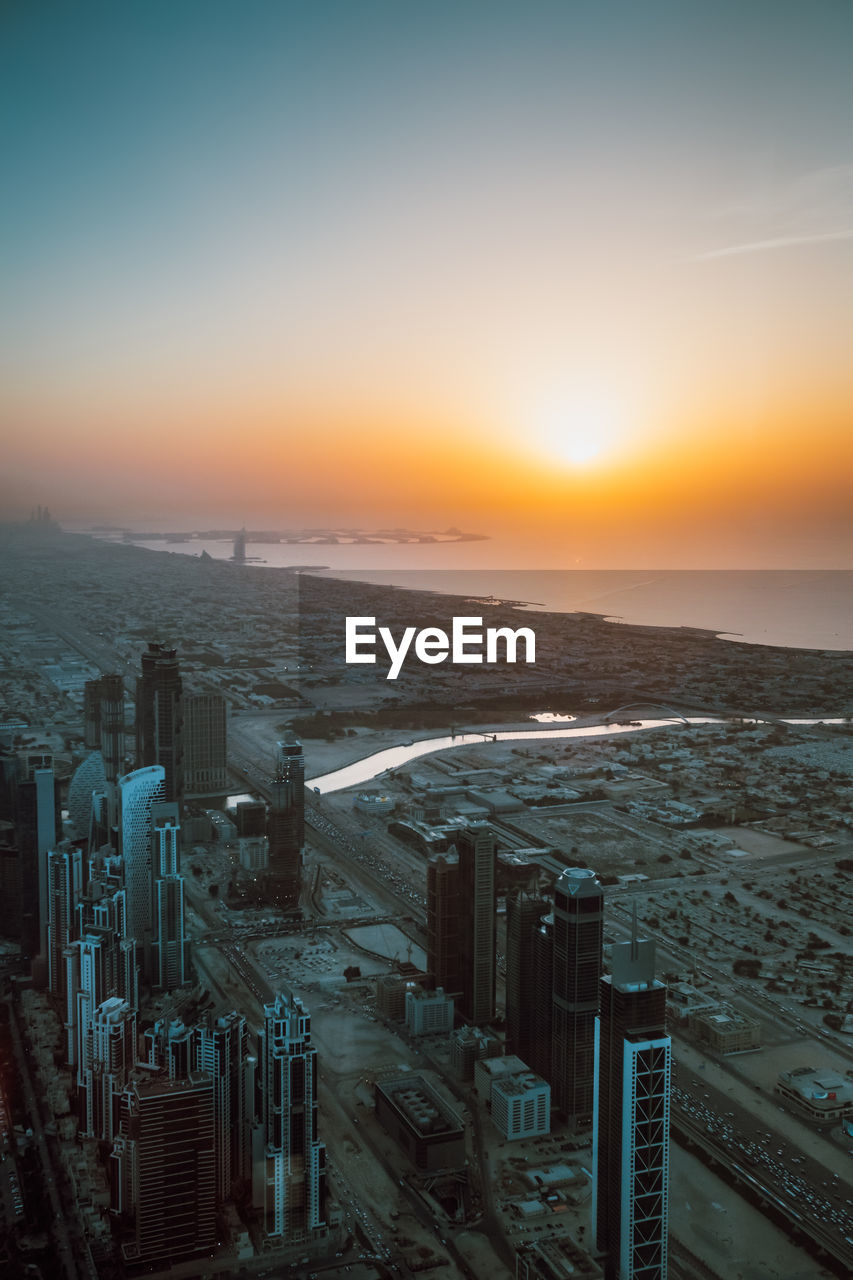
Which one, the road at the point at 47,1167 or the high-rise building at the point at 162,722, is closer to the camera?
the road at the point at 47,1167

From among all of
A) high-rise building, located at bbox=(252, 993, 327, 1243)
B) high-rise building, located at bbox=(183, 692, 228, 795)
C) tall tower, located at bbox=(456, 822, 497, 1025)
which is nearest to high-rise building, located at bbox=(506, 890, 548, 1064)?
tall tower, located at bbox=(456, 822, 497, 1025)

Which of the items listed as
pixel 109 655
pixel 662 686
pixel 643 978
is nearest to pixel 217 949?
pixel 643 978

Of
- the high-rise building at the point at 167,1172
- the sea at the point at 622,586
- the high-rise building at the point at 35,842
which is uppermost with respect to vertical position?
the sea at the point at 622,586

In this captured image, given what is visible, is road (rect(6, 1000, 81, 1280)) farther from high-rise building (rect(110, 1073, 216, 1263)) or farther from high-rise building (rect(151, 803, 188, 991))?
high-rise building (rect(151, 803, 188, 991))

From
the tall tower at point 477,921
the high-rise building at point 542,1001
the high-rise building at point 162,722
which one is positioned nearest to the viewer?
the high-rise building at point 542,1001

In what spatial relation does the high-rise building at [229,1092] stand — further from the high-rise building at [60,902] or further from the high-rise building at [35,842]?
the high-rise building at [35,842]

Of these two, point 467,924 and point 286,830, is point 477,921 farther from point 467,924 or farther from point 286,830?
point 286,830

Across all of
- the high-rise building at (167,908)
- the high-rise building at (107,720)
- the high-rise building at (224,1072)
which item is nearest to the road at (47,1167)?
the high-rise building at (224,1072)
